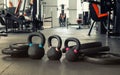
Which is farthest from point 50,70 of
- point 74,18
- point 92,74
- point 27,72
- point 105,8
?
point 74,18

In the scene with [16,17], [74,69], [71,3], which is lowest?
[74,69]

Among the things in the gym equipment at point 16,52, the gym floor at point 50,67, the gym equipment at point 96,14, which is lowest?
the gym floor at point 50,67

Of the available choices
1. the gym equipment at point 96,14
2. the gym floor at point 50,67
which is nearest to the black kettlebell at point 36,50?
the gym floor at point 50,67

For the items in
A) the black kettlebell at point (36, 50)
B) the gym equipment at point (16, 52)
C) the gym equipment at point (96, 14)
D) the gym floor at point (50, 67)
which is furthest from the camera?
the gym equipment at point (96, 14)

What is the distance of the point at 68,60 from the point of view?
75.0 inches

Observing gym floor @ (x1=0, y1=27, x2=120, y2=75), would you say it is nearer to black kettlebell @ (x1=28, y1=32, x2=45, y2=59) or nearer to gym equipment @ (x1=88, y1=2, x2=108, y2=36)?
black kettlebell @ (x1=28, y1=32, x2=45, y2=59)

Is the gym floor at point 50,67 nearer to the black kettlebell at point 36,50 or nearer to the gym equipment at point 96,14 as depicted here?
the black kettlebell at point 36,50

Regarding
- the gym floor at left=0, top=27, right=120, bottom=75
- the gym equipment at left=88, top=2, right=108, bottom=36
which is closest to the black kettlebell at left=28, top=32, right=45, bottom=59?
the gym floor at left=0, top=27, right=120, bottom=75

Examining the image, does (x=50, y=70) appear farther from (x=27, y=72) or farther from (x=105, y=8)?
(x=105, y=8)

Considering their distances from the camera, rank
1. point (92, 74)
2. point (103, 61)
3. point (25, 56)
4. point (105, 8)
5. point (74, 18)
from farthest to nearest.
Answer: point (74, 18) → point (105, 8) → point (25, 56) → point (103, 61) → point (92, 74)

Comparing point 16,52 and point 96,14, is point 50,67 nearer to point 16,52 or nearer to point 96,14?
point 16,52

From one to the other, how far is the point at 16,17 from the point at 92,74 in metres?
4.86

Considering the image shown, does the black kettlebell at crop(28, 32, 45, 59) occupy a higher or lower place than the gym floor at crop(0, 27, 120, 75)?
higher

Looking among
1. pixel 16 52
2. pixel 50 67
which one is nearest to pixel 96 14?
pixel 16 52
